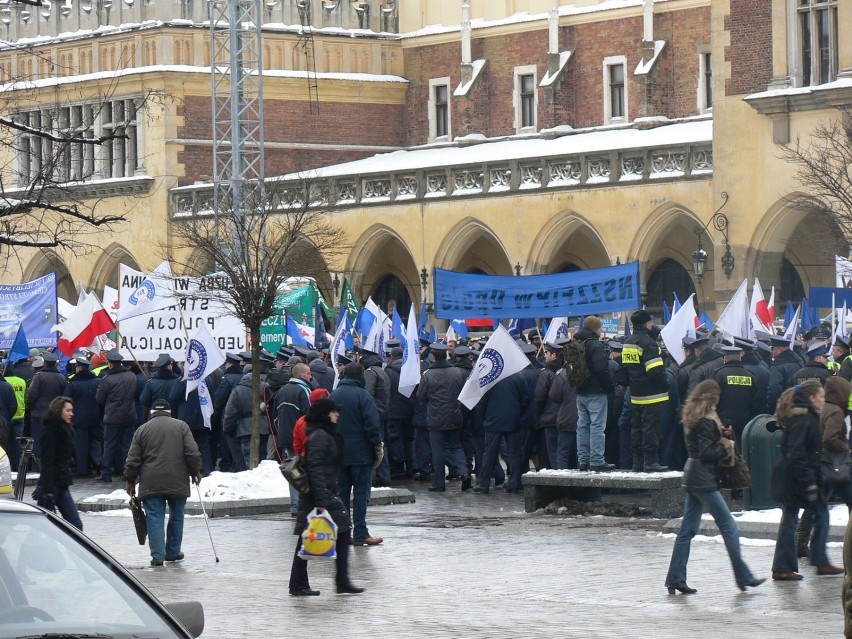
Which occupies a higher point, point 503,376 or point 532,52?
point 532,52

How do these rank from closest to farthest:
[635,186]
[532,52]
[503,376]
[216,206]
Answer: [503,376], [216,206], [635,186], [532,52]

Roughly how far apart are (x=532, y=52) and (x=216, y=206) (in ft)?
53.6

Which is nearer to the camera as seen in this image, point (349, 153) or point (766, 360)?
point (766, 360)

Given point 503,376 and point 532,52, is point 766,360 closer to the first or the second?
Answer: point 503,376

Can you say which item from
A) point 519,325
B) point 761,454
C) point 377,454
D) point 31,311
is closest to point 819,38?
point 519,325

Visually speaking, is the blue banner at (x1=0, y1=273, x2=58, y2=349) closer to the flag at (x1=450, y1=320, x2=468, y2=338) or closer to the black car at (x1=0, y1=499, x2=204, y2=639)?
the flag at (x1=450, y1=320, x2=468, y2=338)

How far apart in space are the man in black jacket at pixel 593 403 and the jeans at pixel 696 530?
5.77 meters

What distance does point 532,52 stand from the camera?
54125 millimetres

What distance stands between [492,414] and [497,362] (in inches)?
22.8

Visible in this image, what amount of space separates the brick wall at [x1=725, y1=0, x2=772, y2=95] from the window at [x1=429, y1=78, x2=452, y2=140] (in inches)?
650

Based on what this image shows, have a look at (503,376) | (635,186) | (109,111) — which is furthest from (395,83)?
(503,376)

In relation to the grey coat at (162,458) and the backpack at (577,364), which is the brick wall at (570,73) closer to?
the backpack at (577,364)

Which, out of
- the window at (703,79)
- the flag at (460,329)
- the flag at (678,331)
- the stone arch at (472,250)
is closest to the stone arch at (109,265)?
the stone arch at (472,250)

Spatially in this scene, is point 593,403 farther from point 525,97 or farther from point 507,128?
point 525,97
